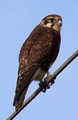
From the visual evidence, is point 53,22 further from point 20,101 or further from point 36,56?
point 20,101

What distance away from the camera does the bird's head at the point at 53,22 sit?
22.6ft

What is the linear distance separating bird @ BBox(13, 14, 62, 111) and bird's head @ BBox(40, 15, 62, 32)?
8 cm

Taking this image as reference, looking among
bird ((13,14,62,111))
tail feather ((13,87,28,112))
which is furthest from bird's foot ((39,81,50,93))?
tail feather ((13,87,28,112))

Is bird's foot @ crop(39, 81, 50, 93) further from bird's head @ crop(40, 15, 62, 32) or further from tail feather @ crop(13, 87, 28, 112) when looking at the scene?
bird's head @ crop(40, 15, 62, 32)

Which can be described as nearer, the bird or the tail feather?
the tail feather

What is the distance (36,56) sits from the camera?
5.72 m

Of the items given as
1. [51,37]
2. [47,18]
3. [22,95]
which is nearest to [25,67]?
[22,95]

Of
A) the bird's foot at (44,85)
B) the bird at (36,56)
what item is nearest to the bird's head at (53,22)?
the bird at (36,56)

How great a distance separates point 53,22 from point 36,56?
60.8 inches

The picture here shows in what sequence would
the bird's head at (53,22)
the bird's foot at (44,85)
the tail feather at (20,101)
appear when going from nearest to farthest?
the tail feather at (20,101) → the bird's foot at (44,85) → the bird's head at (53,22)

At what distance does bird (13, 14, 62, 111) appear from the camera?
516 cm

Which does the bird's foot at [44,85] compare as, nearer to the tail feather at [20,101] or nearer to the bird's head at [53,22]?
the tail feather at [20,101]

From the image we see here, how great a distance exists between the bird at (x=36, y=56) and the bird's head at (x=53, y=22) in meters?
0.08

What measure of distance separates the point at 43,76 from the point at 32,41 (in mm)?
636
